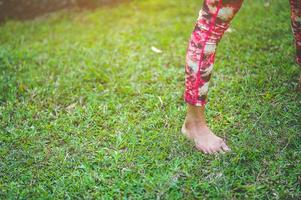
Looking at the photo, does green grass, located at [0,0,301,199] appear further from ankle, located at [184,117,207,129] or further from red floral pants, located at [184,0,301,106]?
red floral pants, located at [184,0,301,106]

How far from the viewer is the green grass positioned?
6.48 feet

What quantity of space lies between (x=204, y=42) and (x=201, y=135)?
0.54 m

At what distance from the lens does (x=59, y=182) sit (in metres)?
2.04

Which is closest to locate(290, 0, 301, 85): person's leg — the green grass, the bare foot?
the green grass

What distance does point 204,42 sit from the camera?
75.4 inches

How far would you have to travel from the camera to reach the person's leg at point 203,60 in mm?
1854

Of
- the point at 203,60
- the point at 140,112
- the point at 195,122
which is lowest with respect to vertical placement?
the point at 140,112

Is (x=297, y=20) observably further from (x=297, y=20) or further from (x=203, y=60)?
(x=203, y=60)

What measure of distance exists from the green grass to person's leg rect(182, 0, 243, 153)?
0.10 metres

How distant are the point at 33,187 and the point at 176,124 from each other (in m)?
0.93

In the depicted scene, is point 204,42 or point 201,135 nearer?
point 204,42

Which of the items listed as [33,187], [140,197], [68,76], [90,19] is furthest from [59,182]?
[90,19]

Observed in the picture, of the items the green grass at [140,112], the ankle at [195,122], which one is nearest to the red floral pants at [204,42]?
the ankle at [195,122]

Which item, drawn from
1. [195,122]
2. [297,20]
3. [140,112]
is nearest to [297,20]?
[297,20]
